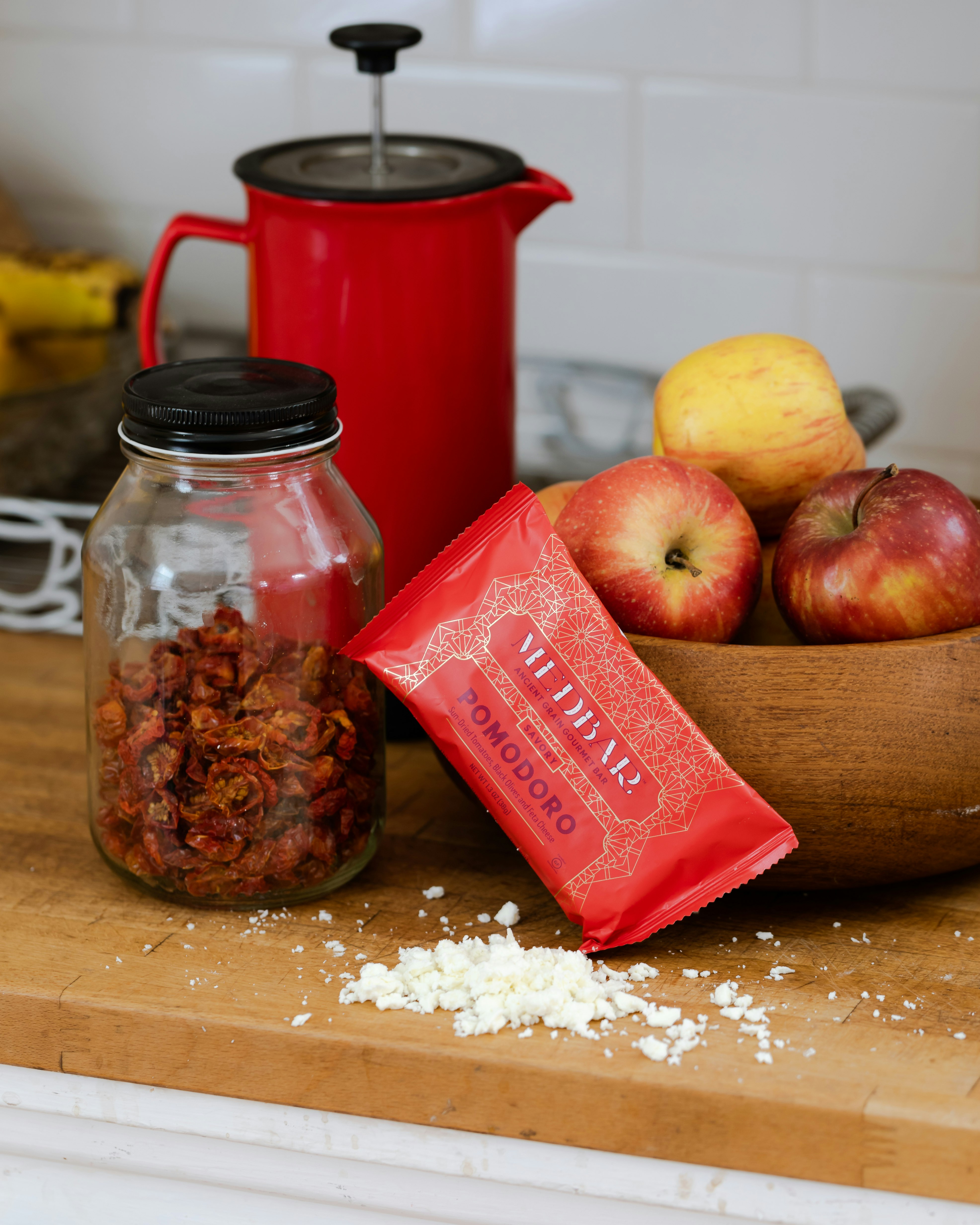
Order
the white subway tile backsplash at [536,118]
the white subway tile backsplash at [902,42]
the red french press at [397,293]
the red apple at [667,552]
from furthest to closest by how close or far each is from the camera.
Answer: the white subway tile backsplash at [536,118] → the white subway tile backsplash at [902,42] → the red french press at [397,293] → the red apple at [667,552]

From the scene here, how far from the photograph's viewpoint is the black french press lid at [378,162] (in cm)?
75

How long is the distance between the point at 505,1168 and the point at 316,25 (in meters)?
0.95

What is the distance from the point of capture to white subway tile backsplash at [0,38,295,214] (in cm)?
122

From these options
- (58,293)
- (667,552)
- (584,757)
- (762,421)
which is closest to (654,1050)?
(584,757)

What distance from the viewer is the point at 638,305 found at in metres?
1.20

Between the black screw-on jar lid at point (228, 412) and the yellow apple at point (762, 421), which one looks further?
the yellow apple at point (762, 421)

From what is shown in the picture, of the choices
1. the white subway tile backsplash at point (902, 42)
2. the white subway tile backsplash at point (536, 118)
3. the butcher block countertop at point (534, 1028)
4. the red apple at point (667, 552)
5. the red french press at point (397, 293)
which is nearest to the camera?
the butcher block countertop at point (534, 1028)

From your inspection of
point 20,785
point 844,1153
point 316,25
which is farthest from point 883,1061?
point 316,25

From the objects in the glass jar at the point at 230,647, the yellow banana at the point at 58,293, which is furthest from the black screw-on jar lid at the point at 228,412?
the yellow banana at the point at 58,293

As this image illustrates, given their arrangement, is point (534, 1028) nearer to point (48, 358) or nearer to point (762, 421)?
point (762, 421)

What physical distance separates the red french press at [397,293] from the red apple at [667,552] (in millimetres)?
164

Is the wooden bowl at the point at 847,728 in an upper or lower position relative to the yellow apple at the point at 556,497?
lower

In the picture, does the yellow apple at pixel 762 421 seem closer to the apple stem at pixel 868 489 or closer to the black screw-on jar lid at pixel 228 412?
the apple stem at pixel 868 489

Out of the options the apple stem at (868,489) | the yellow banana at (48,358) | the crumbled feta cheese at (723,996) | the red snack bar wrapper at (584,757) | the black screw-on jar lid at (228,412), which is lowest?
the crumbled feta cheese at (723,996)
